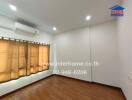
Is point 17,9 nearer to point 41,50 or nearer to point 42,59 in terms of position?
point 41,50

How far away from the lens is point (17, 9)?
2373 mm

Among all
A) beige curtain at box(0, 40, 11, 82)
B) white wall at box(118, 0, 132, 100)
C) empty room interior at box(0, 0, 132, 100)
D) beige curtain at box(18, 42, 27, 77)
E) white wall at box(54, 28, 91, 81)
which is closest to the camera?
white wall at box(118, 0, 132, 100)

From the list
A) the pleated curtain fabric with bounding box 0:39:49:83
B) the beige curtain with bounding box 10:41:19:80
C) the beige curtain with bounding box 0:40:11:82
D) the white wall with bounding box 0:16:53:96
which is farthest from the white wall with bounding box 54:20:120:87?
the beige curtain with bounding box 0:40:11:82

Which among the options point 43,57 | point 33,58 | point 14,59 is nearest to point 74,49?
point 43,57

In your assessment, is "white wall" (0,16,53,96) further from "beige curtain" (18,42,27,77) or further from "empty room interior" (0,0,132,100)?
"beige curtain" (18,42,27,77)

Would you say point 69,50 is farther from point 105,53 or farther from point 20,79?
point 20,79

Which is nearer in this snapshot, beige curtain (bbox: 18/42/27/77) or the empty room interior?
the empty room interior

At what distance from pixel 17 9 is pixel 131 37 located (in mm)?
3264

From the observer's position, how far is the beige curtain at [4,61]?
2.63 meters

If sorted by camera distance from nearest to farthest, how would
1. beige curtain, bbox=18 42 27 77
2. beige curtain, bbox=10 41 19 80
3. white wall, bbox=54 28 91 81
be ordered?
1. beige curtain, bbox=10 41 19 80
2. beige curtain, bbox=18 42 27 77
3. white wall, bbox=54 28 91 81

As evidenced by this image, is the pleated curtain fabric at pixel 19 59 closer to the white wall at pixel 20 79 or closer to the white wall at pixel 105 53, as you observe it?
the white wall at pixel 20 79

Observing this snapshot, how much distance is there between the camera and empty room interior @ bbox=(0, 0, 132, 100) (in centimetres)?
218

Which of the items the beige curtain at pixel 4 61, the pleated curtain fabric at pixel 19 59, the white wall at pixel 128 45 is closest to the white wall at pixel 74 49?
the pleated curtain fabric at pixel 19 59

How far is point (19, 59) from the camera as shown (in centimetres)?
317
